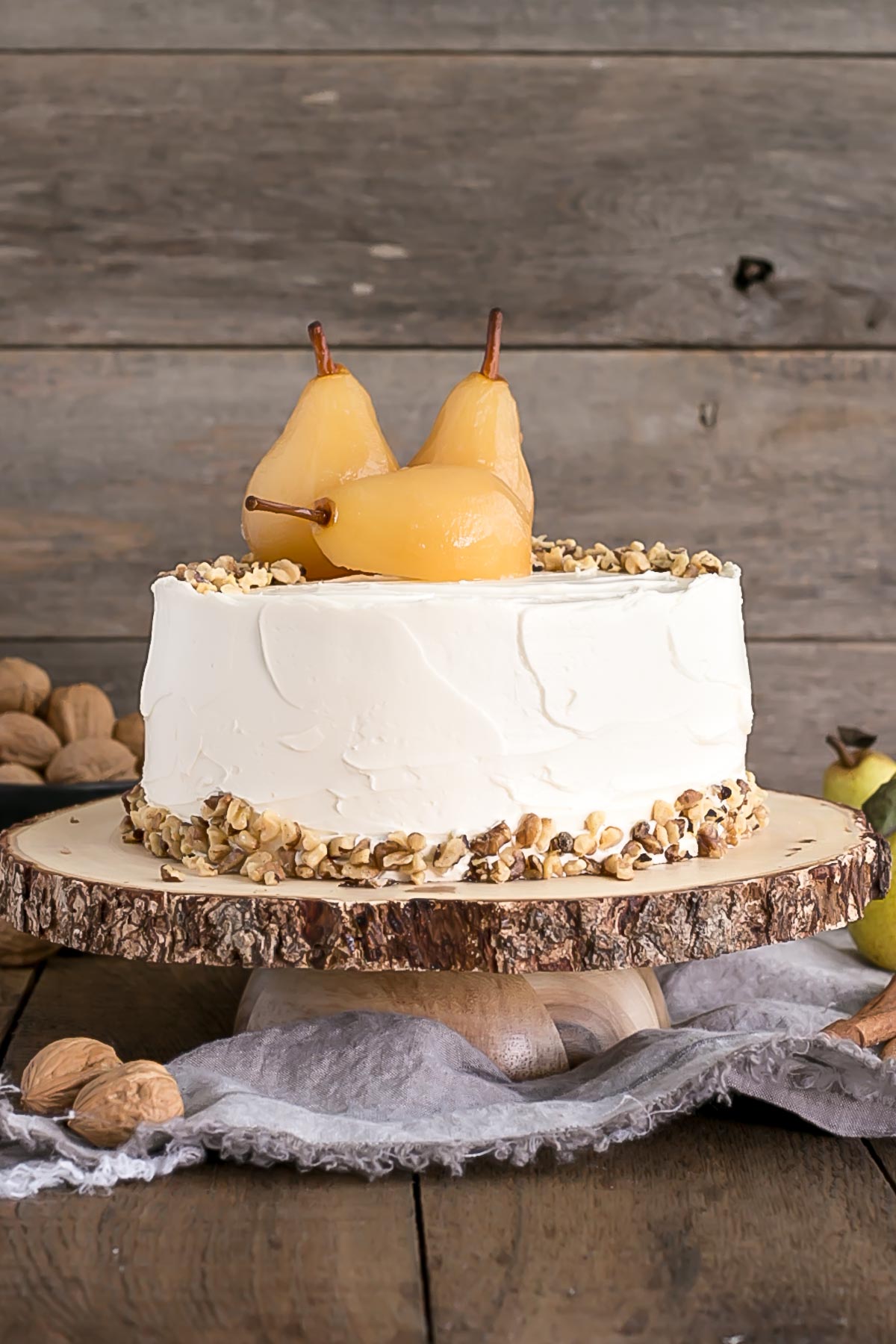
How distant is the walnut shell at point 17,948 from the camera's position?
1.46 meters

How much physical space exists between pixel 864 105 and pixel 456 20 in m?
0.53

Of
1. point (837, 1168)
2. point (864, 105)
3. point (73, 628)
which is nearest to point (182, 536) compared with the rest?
point (73, 628)

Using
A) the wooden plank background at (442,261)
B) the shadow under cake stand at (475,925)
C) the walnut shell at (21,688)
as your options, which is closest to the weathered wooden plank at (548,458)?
the wooden plank background at (442,261)

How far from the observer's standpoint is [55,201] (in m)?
1.94

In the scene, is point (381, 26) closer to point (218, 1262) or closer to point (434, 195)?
point (434, 195)

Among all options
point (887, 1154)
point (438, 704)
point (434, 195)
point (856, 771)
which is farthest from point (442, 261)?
point (887, 1154)

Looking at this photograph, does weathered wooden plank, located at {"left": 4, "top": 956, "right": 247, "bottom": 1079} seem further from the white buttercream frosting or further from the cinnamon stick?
the cinnamon stick

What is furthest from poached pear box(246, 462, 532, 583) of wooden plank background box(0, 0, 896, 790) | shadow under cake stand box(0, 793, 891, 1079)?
wooden plank background box(0, 0, 896, 790)

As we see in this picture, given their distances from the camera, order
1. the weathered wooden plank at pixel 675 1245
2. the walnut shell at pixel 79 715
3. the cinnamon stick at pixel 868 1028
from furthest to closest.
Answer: the walnut shell at pixel 79 715, the cinnamon stick at pixel 868 1028, the weathered wooden plank at pixel 675 1245

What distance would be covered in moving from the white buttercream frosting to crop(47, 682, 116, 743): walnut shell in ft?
2.02

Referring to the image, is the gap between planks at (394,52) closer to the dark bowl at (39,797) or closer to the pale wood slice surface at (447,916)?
the dark bowl at (39,797)

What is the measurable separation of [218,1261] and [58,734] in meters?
0.92

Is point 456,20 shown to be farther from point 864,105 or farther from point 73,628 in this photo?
point 73,628

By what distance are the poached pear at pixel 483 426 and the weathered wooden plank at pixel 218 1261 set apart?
56 cm
